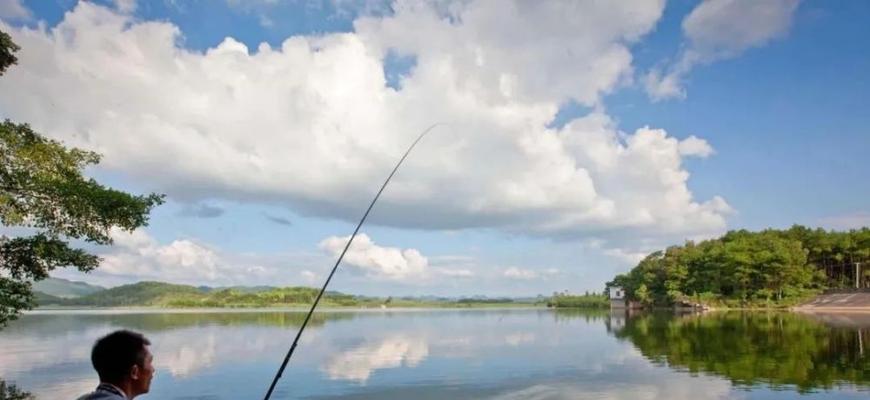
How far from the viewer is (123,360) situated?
3.42m

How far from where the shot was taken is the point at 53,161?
50.6ft

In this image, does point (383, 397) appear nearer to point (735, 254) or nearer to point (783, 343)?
point (783, 343)

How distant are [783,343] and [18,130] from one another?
124 feet

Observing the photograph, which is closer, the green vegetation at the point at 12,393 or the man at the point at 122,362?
the man at the point at 122,362

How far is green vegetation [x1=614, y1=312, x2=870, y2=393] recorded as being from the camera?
77.2 feet

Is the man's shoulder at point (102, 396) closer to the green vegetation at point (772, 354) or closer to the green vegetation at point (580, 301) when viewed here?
the green vegetation at point (772, 354)

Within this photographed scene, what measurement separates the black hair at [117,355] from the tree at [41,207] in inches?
503

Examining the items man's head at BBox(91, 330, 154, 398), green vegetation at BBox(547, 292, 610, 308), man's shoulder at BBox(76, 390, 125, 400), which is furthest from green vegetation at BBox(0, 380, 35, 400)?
green vegetation at BBox(547, 292, 610, 308)

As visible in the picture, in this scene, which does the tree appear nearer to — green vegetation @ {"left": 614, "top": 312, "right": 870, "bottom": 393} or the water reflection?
the water reflection

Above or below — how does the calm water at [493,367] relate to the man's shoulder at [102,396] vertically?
below

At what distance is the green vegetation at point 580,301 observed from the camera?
154 meters

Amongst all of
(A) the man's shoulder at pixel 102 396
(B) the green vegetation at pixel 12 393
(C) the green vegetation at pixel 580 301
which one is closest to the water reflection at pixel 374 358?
(B) the green vegetation at pixel 12 393

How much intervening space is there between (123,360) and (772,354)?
33.8 metres

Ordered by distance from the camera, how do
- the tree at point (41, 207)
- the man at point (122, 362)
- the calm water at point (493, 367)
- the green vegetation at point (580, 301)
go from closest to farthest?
1. the man at point (122, 362)
2. the tree at point (41, 207)
3. the calm water at point (493, 367)
4. the green vegetation at point (580, 301)
